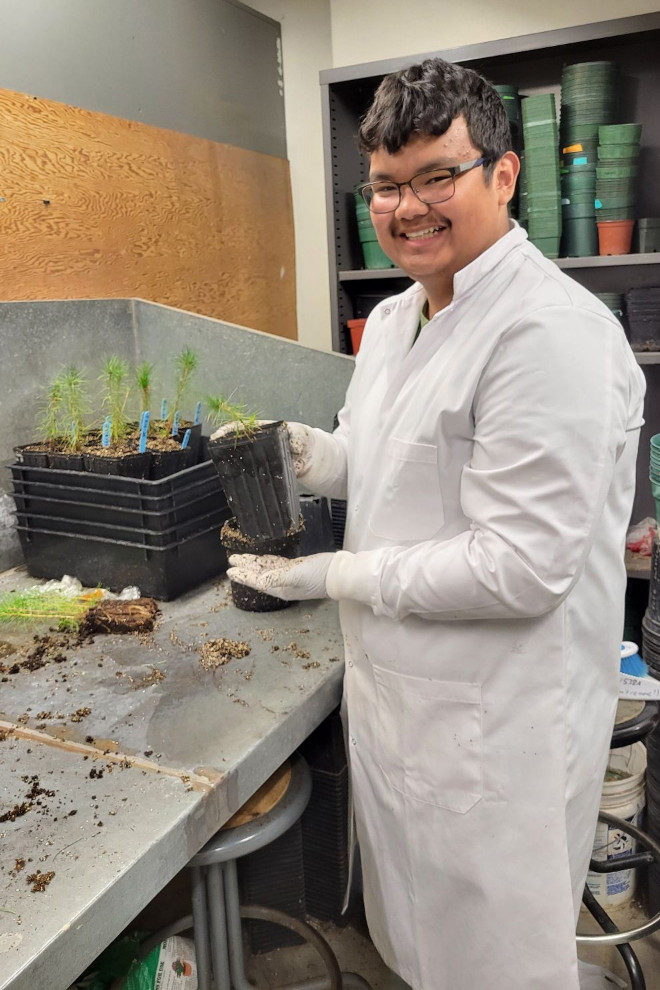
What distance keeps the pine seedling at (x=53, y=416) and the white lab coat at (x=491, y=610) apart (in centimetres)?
93

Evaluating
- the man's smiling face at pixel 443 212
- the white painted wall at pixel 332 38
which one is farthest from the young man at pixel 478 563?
the white painted wall at pixel 332 38

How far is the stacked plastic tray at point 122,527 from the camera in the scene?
5.36 feet

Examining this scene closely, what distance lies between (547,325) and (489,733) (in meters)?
0.61

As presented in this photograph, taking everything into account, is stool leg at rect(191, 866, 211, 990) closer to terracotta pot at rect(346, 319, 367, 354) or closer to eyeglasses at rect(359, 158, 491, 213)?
eyeglasses at rect(359, 158, 491, 213)

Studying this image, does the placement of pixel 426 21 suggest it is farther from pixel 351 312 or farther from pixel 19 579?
pixel 19 579

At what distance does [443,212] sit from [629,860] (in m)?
1.26

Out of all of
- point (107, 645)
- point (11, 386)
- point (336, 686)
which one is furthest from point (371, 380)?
point (11, 386)

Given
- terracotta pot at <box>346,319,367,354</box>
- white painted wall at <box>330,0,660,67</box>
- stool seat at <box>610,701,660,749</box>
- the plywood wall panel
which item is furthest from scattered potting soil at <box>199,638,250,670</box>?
white painted wall at <box>330,0,660,67</box>

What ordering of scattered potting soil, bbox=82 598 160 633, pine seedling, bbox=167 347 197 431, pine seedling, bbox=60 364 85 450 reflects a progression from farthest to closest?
pine seedling, bbox=167 347 197 431, pine seedling, bbox=60 364 85 450, scattered potting soil, bbox=82 598 160 633

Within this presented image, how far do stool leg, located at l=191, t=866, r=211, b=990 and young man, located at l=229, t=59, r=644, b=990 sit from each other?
1.10 ft

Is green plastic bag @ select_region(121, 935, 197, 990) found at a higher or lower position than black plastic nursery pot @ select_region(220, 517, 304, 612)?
lower

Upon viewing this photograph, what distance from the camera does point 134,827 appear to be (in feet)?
3.14

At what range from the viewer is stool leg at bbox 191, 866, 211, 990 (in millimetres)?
1361

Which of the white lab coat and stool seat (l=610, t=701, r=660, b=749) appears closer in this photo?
the white lab coat
